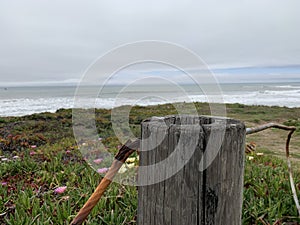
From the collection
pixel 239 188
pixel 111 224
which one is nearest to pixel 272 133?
pixel 111 224

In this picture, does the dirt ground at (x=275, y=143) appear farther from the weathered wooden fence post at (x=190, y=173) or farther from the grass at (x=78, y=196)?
the weathered wooden fence post at (x=190, y=173)

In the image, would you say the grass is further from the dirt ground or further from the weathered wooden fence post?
the dirt ground

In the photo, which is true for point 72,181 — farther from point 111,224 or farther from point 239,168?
point 239,168

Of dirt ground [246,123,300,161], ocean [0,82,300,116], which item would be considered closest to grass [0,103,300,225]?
ocean [0,82,300,116]

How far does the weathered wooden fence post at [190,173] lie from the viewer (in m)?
1.00

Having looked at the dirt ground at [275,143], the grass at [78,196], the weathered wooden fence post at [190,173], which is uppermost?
the weathered wooden fence post at [190,173]

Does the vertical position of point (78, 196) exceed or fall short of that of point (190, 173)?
it falls short

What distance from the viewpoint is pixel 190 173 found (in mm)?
1014

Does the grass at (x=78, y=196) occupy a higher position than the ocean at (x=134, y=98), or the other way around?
the ocean at (x=134, y=98)

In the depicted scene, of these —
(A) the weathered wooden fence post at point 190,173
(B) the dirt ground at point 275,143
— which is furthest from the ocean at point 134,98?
(B) the dirt ground at point 275,143

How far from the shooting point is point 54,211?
95.9 inches

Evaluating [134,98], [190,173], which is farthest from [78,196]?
[134,98]

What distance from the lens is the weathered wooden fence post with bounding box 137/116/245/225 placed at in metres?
1.00

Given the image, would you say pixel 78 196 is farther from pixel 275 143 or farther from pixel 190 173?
pixel 275 143
